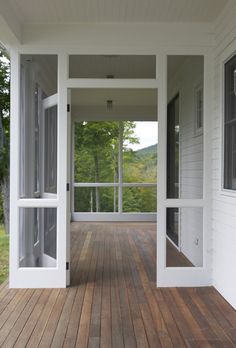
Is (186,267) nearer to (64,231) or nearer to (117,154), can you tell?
(64,231)

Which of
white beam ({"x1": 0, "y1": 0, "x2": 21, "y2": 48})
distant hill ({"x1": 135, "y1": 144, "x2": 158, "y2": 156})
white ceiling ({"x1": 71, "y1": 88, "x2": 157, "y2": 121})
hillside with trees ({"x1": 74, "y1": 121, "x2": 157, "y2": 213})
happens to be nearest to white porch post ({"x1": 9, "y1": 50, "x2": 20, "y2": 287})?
white beam ({"x1": 0, "y1": 0, "x2": 21, "y2": 48})

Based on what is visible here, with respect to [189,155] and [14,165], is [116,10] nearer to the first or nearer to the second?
[14,165]

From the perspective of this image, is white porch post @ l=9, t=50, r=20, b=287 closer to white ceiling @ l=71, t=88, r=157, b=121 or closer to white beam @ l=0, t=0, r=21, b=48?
white beam @ l=0, t=0, r=21, b=48

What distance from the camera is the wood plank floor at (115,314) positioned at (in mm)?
2758

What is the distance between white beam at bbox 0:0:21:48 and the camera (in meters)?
3.36

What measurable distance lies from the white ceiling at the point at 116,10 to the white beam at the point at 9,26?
6 centimetres

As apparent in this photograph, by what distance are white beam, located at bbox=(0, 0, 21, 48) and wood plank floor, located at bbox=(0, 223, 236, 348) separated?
2553 millimetres

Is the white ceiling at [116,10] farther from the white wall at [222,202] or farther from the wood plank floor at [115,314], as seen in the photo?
the wood plank floor at [115,314]

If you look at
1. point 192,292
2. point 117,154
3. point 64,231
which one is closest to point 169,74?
point 64,231

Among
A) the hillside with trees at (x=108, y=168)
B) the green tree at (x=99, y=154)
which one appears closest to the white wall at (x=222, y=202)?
the hillside with trees at (x=108, y=168)

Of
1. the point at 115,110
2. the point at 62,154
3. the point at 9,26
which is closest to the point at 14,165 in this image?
the point at 62,154

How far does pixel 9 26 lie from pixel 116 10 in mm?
1036

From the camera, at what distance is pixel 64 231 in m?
3.97

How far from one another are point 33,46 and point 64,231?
6.48ft
